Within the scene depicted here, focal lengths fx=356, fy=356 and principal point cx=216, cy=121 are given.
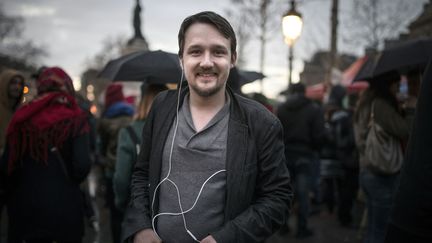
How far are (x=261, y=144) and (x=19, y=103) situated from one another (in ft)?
11.8

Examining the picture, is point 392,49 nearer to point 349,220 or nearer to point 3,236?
point 349,220

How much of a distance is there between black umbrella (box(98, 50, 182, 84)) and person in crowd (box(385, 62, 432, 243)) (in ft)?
8.05

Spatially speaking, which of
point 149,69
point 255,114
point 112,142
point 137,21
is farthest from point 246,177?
point 137,21

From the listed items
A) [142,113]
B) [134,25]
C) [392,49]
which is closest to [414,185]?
[142,113]

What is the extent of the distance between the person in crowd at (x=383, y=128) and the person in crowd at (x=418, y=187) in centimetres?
241

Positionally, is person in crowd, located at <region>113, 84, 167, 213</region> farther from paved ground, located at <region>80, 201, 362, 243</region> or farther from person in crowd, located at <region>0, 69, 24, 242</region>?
paved ground, located at <region>80, 201, 362, 243</region>

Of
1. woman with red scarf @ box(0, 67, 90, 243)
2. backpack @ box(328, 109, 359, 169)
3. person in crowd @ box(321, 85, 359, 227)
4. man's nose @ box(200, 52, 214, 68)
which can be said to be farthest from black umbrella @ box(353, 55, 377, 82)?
woman with red scarf @ box(0, 67, 90, 243)

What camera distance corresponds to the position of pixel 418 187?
44.8 inches

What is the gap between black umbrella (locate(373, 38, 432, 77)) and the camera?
12.3 feet

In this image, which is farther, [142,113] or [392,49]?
[392,49]

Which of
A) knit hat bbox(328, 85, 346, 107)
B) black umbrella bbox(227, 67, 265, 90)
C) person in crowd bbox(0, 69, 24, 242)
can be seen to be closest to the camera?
black umbrella bbox(227, 67, 265, 90)

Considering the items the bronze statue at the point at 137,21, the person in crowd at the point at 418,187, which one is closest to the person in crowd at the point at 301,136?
the person in crowd at the point at 418,187

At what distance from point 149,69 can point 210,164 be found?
195 cm

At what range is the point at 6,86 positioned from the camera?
4082 millimetres
